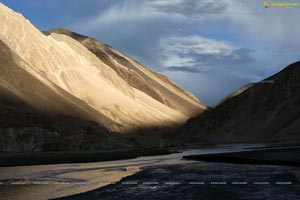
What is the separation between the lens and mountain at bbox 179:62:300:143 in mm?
143125

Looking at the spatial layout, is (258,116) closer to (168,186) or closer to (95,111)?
(95,111)

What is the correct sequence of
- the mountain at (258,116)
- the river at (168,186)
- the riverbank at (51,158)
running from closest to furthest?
the river at (168,186) < the riverbank at (51,158) < the mountain at (258,116)

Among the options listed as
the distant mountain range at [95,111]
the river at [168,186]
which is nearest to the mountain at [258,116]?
the distant mountain range at [95,111]

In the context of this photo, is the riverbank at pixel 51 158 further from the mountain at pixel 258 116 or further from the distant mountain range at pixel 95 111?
the mountain at pixel 258 116

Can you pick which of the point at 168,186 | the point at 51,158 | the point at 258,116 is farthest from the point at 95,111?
the point at 168,186

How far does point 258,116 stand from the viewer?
159 metres

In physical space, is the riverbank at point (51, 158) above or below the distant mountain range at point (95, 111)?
below

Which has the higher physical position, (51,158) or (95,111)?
(95,111)

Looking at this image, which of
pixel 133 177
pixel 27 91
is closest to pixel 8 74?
pixel 27 91

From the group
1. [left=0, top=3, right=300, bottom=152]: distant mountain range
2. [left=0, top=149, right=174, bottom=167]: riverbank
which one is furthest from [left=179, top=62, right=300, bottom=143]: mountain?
[left=0, top=149, right=174, bottom=167]: riverbank

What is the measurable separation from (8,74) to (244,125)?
80.2 m

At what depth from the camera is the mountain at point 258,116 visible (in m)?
143

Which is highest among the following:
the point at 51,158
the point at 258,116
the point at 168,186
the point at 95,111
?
the point at 95,111

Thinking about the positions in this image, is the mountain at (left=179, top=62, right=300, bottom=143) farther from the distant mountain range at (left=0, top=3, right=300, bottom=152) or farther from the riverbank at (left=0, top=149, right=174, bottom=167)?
the riverbank at (left=0, top=149, right=174, bottom=167)
